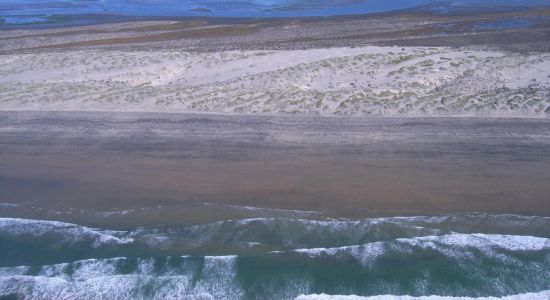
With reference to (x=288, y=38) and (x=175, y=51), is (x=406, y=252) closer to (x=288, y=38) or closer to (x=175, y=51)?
(x=175, y=51)

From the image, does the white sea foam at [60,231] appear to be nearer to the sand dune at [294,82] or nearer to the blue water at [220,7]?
the sand dune at [294,82]

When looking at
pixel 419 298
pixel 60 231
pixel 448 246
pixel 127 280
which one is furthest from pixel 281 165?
pixel 419 298

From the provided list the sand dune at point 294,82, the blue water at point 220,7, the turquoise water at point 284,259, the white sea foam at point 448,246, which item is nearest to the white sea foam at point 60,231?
the turquoise water at point 284,259

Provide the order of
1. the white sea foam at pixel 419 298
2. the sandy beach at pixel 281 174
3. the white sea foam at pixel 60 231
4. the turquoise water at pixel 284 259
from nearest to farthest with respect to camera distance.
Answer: the white sea foam at pixel 419 298
the turquoise water at pixel 284 259
the sandy beach at pixel 281 174
the white sea foam at pixel 60 231

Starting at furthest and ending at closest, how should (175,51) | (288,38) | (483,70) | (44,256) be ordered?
(288,38) < (175,51) < (483,70) < (44,256)

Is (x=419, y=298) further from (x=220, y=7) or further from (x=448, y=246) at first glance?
(x=220, y=7)

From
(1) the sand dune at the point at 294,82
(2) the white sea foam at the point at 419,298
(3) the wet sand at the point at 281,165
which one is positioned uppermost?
(1) the sand dune at the point at 294,82

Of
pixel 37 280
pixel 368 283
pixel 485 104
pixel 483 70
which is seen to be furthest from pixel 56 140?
pixel 483 70
